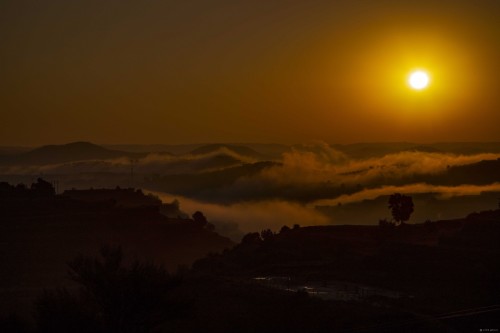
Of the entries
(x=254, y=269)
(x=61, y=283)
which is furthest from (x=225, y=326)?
(x=61, y=283)

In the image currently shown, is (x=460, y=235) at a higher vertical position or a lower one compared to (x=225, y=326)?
higher

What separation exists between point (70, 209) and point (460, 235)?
229 ft

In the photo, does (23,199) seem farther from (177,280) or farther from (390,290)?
(177,280)

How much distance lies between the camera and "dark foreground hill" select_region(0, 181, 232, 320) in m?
96.5

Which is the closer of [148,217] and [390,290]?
[390,290]

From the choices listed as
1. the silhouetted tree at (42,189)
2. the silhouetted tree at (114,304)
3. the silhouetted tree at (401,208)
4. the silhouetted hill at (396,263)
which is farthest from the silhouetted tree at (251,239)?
the silhouetted tree at (114,304)

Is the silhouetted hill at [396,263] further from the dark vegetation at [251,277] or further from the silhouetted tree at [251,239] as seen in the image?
the silhouetted tree at [251,239]

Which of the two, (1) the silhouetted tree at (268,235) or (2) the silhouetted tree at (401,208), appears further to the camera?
(2) the silhouetted tree at (401,208)

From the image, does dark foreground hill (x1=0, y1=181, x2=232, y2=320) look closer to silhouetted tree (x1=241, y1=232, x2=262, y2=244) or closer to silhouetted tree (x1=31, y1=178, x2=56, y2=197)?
silhouetted tree (x1=31, y1=178, x2=56, y2=197)

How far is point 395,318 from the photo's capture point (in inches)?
1864

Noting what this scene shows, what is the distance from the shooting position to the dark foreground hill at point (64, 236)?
96500 millimetres

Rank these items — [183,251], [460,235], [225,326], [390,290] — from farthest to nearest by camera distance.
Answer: [183,251]
[460,235]
[390,290]
[225,326]

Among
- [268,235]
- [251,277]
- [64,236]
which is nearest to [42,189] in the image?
[64,236]

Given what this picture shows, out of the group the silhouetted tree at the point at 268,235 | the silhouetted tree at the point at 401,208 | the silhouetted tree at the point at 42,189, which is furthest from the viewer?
the silhouetted tree at the point at 42,189
